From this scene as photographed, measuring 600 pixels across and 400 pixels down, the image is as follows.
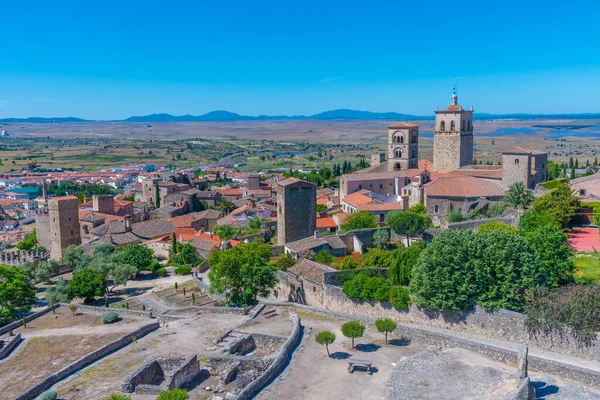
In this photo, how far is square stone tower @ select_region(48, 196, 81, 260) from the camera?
46.9 m

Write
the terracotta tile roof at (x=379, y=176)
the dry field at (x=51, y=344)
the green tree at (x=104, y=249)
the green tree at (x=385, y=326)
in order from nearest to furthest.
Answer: the green tree at (x=385, y=326)
the dry field at (x=51, y=344)
the green tree at (x=104, y=249)
the terracotta tile roof at (x=379, y=176)

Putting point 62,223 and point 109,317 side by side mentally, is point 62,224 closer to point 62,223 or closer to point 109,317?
point 62,223

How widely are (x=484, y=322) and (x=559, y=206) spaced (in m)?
13.7

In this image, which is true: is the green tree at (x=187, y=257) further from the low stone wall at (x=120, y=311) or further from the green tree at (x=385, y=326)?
the green tree at (x=385, y=326)

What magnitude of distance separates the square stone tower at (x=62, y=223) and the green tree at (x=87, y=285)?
15.5 m

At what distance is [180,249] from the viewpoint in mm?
42938

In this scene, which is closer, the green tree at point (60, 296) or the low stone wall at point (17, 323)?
the low stone wall at point (17, 323)

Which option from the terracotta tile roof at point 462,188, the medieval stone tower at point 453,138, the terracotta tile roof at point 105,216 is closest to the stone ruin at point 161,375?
the terracotta tile roof at point 462,188

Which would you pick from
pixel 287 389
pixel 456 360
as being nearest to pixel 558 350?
pixel 456 360

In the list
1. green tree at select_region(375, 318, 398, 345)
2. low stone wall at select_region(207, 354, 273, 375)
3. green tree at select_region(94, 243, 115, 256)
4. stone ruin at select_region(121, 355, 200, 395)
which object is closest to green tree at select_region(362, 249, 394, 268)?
green tree at select_region(375, 318, 398, 345)

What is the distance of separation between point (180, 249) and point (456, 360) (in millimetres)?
28106

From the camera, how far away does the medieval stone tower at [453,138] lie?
188 feet

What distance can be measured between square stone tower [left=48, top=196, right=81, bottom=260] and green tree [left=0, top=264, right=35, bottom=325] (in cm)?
1507

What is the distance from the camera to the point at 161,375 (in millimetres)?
19734
